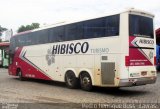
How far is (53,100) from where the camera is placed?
12891 mm

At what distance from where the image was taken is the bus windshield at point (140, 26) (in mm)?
14067

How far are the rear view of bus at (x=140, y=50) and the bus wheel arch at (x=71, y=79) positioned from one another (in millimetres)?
3509

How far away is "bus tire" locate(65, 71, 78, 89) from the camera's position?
Result: 16.8m

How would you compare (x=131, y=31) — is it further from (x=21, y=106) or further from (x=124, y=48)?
(x=21, y=106)

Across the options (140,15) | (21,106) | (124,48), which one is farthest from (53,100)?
(140,15)

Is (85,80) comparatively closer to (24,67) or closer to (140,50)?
(140,50)

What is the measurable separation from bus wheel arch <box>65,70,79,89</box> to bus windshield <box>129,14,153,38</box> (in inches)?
158

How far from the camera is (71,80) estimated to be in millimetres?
17062

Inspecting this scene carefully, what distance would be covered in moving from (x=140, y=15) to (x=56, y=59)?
5654 millimetres

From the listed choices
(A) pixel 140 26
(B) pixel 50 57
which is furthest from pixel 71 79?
(A) pixel 140 26

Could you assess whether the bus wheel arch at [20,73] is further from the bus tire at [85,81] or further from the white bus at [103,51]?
the bus tire at [85,81]

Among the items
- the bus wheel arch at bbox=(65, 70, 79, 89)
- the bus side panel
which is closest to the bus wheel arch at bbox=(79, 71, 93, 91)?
the bus wheel arch at bbox=(65, 70, 79, 89)

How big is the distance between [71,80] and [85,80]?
1350 millimetres

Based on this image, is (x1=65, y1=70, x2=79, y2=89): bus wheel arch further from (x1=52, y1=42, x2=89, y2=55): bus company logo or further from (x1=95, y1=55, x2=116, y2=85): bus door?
(x1=95, y1=55, x2=116, y2=85): bus door
